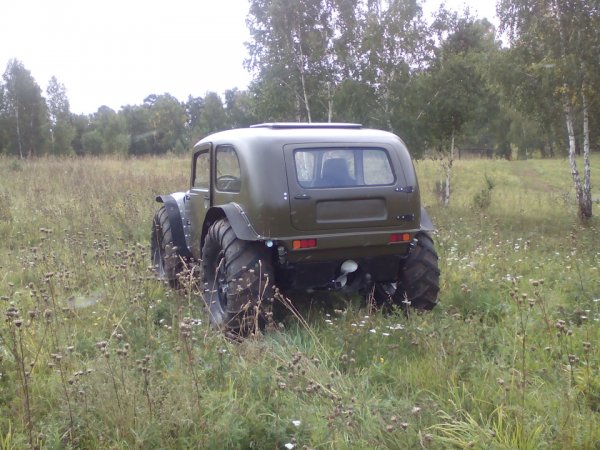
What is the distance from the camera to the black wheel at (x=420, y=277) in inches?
205

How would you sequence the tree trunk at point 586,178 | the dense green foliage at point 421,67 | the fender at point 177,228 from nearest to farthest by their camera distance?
the fender at point 177,228 < the dense green foliage at point 421,67 < the tree trunk at point 586,178

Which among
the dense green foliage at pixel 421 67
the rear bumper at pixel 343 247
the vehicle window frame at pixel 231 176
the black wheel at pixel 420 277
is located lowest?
the black wheel at pixel 420 277

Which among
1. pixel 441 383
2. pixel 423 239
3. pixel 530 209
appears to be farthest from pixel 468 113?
pixel 441 383

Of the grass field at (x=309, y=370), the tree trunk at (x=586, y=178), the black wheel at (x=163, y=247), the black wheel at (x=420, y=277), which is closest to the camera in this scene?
the grass field at (x=309, y=370)

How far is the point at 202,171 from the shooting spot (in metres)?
6.35

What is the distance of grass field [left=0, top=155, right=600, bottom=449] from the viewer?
3049 mm

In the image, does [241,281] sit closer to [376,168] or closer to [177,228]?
[376,168]

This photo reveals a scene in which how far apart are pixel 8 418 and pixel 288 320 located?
8.27ft

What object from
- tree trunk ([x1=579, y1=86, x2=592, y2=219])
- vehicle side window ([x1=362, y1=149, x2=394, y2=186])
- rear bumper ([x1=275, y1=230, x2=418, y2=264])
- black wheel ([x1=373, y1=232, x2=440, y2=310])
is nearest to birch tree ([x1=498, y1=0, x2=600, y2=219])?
tree trunk ([x1=579, y1=86, x2=592, y2=219])

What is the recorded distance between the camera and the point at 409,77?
1655 cm

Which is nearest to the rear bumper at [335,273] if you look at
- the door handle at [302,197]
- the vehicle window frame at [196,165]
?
the door handle at [302,197]

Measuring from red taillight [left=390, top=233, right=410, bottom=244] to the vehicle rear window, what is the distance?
0.46 metres

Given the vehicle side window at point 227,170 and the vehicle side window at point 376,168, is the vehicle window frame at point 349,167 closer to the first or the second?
the vehicle side window at point 376,168

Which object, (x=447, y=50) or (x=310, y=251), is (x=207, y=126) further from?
(x=310, y=251)
